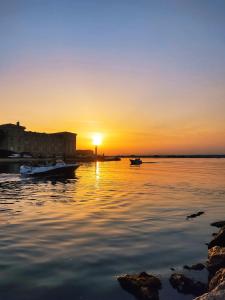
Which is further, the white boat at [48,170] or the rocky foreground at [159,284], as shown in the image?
the white boat at [48,170]

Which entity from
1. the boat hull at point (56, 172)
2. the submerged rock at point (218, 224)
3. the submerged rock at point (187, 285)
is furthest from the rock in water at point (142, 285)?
the boat hull at point (56, 172)

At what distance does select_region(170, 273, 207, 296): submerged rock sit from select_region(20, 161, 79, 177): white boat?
48564mm

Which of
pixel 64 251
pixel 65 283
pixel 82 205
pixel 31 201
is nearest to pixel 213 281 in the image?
pixel 65 283

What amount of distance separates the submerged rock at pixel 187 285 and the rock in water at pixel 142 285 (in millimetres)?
500

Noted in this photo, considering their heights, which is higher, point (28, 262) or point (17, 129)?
point (17, 129)

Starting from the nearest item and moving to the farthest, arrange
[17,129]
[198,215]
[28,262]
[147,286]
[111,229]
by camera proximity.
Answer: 1. [147,286]
2. [28,262]
3. [111,229]
4. [198,215]
5. [17,129]

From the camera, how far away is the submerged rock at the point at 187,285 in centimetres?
976

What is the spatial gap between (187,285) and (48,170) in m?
51.5

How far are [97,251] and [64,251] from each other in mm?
1307

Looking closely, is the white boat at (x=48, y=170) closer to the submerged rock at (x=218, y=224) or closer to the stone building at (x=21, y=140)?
the submerged rock at (x=218, y=224)

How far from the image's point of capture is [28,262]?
11836 millimetres

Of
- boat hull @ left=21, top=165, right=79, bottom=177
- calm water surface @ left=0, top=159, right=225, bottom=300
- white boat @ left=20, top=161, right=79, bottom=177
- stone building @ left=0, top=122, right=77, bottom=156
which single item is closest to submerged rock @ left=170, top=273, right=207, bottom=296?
calm water surface @ left=0, top=159, right=225, bottom=300

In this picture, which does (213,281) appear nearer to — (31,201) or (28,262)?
(28,262)

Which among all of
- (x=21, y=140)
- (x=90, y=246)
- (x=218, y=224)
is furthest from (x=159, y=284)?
(x=21, y=140)
